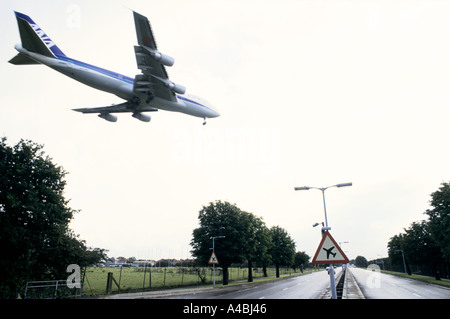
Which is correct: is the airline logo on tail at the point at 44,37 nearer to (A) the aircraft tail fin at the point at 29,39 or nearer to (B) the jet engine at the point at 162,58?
(A) the aircraft tail fin at the point at 29,39

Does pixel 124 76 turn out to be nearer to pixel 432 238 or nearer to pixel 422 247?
pixel 432 238

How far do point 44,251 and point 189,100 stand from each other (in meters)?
17.7

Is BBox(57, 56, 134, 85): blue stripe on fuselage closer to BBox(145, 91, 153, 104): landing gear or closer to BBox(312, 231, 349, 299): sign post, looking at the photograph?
BBox(145, 91, 153, 104): landing gear

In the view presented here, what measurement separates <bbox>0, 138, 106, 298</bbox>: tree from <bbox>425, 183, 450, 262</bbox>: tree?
38814 millimetres

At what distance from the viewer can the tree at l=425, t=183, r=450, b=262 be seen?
3325 cm

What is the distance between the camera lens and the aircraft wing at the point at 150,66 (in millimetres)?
19109

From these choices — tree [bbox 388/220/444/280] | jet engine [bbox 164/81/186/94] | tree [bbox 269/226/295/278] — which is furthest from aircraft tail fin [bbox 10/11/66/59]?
tree [bbox 269/226/295/278]

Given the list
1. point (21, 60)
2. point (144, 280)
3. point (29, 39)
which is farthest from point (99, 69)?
point (144, 280)

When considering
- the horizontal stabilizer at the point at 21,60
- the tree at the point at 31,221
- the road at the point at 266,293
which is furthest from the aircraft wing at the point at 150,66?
the road at the point at 266,293
